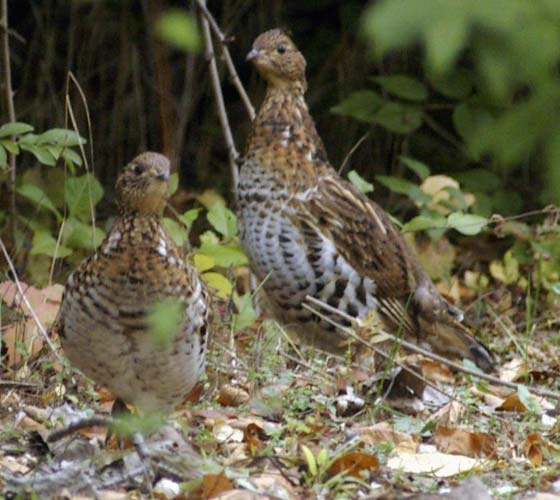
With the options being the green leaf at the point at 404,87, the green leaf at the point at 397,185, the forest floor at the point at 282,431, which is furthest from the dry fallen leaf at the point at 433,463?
the green leaf at the point at 404,87

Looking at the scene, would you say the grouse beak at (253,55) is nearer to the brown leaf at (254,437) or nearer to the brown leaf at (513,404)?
the brown leaf at (513,404)

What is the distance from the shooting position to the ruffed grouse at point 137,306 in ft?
11.6

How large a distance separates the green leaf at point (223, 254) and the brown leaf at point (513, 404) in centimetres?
127

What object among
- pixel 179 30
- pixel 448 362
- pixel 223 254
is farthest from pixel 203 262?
pixel 179 30

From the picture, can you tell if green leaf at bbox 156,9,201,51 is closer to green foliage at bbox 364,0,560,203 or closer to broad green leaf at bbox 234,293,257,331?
green foliage at bbox 364,0,560,203

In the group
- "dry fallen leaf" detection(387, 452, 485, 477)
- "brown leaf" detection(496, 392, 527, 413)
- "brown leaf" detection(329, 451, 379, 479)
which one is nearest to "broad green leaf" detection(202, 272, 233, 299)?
"brown leaf" detection(496, 392, 527, 413)

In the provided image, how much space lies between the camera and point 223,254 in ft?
17.0

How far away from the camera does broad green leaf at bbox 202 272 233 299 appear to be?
17.1 ft

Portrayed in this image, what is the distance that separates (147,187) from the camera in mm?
3727

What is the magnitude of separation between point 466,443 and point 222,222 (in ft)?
6.06

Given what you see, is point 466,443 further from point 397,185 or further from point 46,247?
point 397,185

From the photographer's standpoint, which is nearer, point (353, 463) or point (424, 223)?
point (353, 463)

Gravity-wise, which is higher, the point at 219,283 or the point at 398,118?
the point at 398,118

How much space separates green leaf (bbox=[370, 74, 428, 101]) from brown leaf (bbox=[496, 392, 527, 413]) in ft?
10.3
